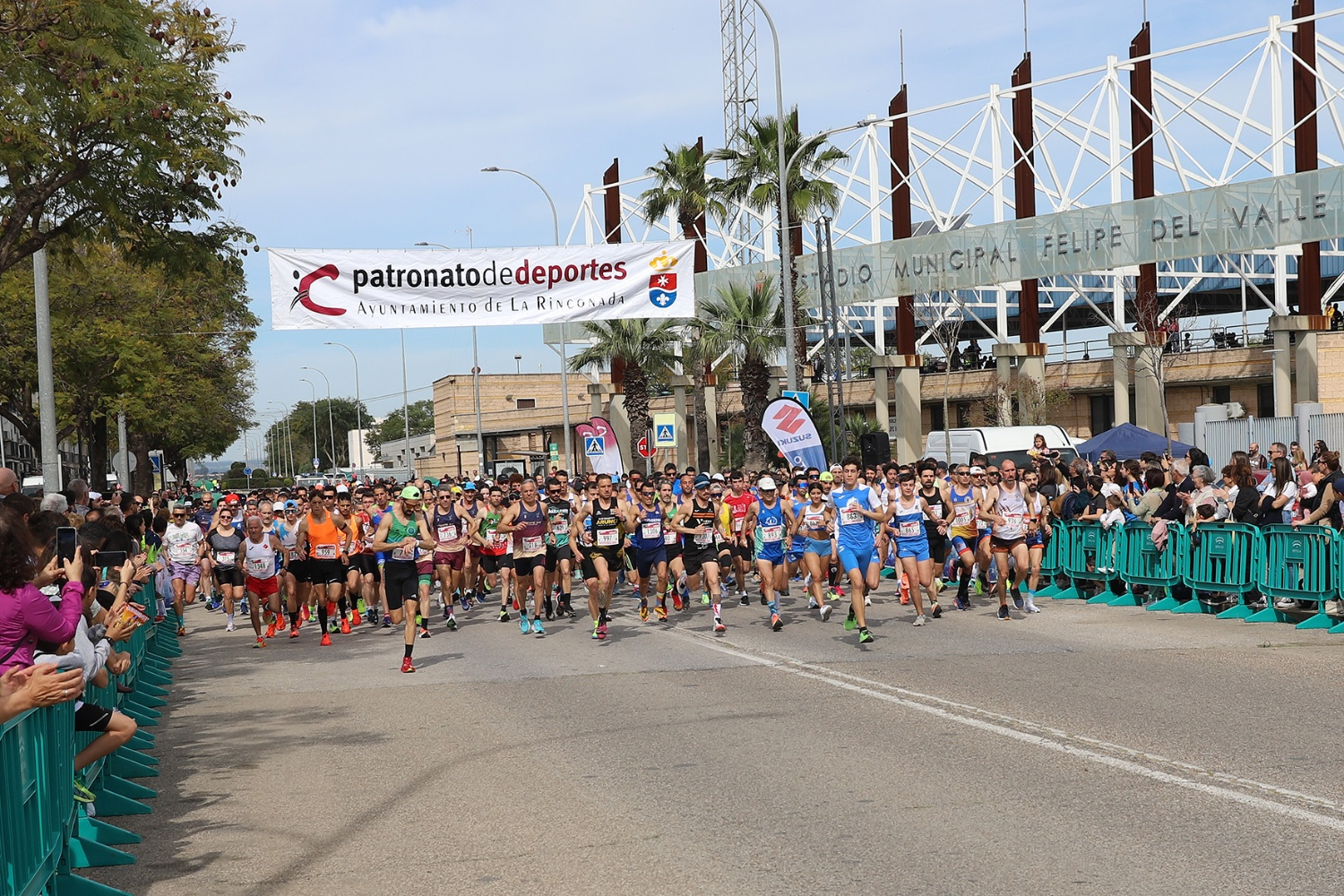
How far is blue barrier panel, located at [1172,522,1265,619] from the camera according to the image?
1472 centimetres

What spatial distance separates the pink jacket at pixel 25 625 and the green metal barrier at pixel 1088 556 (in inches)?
547

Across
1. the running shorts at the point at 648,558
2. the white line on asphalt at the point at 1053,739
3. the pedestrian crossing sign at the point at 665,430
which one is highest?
the pedestrian crossing sign at the point at 665,430

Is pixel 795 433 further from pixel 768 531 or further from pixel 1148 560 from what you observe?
pixel 1148 560

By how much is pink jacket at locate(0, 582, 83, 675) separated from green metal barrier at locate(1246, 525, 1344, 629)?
11.9m

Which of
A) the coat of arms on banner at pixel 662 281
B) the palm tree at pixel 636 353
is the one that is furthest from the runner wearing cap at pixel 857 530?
the palm tree at pixel 636 353

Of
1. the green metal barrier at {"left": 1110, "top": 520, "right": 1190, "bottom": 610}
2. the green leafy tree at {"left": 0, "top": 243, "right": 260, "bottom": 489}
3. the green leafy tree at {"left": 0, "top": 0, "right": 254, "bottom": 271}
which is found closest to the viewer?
the green leafy tree at {"left": 0, "top": 0, "right": 254, "bottom": 271}

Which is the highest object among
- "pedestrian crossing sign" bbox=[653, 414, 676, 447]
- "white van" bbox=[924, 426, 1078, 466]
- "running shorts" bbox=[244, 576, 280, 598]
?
"pedestrian crossing sign" bbox=[653, 414, 676, 447]

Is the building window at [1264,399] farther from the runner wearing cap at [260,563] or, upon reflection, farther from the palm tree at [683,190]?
the runner wearing cap at [260,563]

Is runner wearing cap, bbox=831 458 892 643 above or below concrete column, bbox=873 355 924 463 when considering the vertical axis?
below

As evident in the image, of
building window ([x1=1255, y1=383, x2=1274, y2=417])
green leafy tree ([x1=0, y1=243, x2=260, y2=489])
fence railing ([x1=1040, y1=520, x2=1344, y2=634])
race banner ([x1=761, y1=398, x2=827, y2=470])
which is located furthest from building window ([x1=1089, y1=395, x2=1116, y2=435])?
fence railing ([x1=1040, y1=520, x2=1344, y2=634])

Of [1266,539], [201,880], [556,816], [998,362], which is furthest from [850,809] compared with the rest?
[998,362]

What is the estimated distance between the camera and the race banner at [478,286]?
20.0 m

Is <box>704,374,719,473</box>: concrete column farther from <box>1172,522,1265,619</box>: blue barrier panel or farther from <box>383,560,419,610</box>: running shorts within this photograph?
<box>383,560,419,610</box>: running shorts

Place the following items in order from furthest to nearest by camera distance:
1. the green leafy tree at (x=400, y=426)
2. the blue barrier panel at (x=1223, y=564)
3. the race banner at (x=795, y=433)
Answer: the green leafy tree at (x=400, y=426)
the race banner at (x=795, y=433)
the blue barrier panel at (x=1223, y=564)
